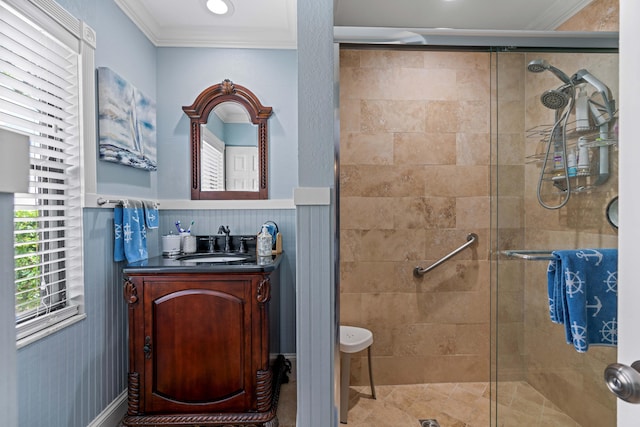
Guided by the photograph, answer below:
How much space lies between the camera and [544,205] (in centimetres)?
128

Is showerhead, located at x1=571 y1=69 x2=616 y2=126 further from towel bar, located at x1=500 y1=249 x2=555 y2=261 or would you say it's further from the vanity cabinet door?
the vanity cabinet door

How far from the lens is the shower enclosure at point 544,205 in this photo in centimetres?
117

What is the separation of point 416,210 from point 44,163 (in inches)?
82.6

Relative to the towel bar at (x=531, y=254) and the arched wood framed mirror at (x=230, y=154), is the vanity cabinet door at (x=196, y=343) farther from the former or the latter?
the towel bar at (x=531, y=254)

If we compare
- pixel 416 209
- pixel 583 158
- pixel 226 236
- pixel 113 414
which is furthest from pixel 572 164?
pixel 113 414

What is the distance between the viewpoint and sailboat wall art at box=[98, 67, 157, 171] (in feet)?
5.57

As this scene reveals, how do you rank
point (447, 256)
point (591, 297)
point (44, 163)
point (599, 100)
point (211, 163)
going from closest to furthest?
point (591, 297)
point (599, 100)
point (44, 163)
point (447, 256)
point (211, 163)

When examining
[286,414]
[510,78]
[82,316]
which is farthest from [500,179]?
[82,316]

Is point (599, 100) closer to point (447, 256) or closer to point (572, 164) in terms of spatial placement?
point (572, 164)

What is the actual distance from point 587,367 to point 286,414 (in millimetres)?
1546

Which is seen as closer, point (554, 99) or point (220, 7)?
point (554, 99)

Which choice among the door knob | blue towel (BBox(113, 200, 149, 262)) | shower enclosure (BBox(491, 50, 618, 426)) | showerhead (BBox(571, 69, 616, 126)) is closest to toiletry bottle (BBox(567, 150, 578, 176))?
shower enclosure (BBox(491, 50, 618, 426))

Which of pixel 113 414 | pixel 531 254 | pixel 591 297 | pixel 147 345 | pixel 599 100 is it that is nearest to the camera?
pixel 591 297

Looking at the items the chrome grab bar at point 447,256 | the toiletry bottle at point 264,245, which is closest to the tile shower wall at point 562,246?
the chrome grab bar at point 447,256
